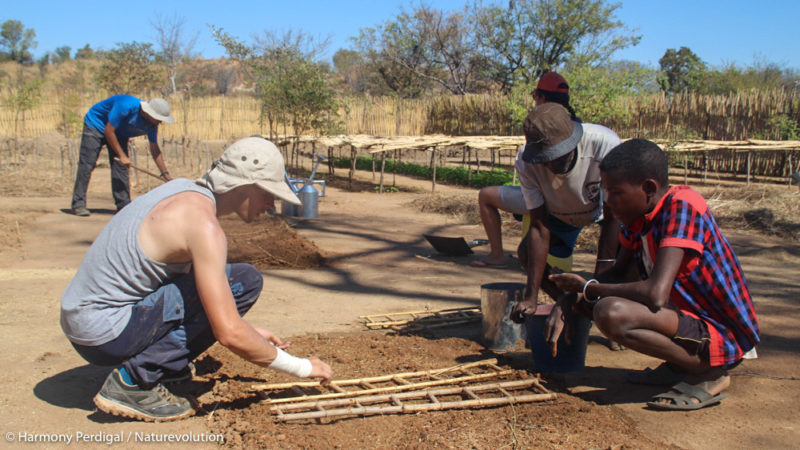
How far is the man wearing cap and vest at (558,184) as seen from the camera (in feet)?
9.78

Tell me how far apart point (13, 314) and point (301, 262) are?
2.30 m

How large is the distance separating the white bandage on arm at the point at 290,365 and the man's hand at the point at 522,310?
47.0 inches

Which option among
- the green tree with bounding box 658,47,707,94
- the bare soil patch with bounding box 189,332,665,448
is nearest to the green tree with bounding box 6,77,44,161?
the bare soil patch with bounding box 189,332,665,448

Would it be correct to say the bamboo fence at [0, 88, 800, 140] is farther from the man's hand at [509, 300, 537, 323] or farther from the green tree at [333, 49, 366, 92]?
the green tree at [333, 49, 366, 92]

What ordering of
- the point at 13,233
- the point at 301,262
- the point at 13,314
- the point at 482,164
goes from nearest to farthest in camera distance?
1. the point at 13,314
2. the point at 301,262
3. the point at 13,233
4. the point at 482,164

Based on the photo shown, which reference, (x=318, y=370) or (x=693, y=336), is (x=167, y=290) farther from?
(x=693, y=336)

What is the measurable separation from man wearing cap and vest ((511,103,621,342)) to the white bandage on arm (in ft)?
3.96

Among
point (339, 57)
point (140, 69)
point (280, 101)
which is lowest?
point (280, 101)

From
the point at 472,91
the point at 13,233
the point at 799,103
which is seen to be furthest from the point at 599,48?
the point at 13,233

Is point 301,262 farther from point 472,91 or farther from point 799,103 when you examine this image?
point 472,91

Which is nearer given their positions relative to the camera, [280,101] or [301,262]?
[301,262]

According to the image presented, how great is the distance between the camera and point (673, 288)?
2553 millimetres

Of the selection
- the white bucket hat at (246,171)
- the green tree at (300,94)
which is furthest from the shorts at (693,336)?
the green tree at (300,94)

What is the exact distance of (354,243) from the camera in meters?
6.79
